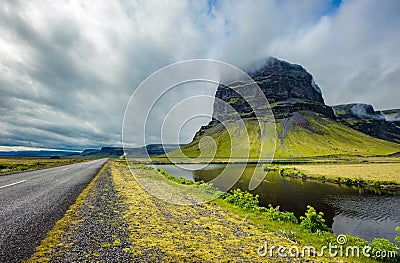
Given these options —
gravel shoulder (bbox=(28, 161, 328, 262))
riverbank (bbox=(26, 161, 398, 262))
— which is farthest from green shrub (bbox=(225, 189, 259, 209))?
gravel shoulder (bbox=(28, 161, 328, 262))

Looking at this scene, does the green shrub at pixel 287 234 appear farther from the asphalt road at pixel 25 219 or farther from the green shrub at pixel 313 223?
the asphalt road at pixel 25 219

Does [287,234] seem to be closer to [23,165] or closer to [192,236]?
[192,236]

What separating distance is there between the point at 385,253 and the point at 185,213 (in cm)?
1071

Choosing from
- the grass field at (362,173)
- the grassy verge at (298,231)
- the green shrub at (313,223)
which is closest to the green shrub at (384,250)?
the grassy verge at (298,231)

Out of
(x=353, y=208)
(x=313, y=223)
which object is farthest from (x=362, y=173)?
(x=313, y=223)

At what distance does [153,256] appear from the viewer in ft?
23.7

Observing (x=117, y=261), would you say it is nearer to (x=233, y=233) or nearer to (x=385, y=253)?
(x=233, y=233)

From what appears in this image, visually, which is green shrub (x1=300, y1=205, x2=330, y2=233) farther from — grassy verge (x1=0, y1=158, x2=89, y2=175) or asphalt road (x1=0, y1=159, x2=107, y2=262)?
grassy verge (x1=0, y1=158, x2=89, y2=175)

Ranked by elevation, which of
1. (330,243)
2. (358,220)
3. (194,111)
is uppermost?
(194,111)

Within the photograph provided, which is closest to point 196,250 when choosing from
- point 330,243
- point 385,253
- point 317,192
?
point 330,243

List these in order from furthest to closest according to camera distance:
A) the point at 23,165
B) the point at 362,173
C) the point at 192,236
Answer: the point at 362,173 → the point at 23,165 → the point at 192,236

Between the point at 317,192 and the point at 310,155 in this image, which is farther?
the point at 310,155

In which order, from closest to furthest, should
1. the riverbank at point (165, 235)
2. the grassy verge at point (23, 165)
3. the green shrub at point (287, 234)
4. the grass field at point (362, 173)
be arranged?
the riverbank at point (165, 235)
the green shrub at point (287, 234)
the grassy verge at point (23, 165)
the grass field at point (362, 173)

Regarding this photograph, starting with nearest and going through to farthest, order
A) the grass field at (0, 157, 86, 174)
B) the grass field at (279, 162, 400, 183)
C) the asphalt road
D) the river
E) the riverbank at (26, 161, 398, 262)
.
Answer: the asphalt road < the riverbank at (26, 161, 398, 262) < the river < the grass field at (0, 157, 86, 174) < the grass field at (279, 162, 400, 183)
